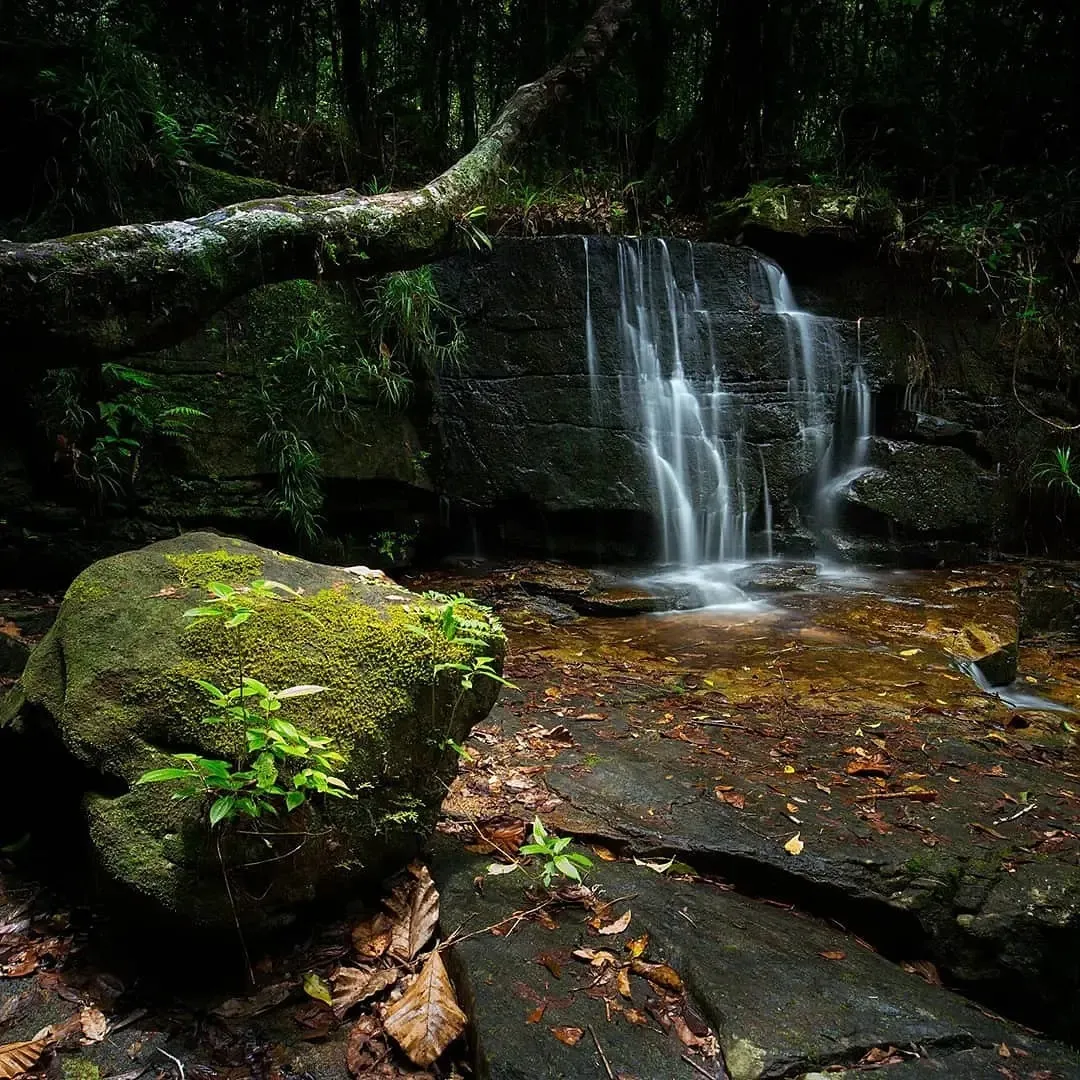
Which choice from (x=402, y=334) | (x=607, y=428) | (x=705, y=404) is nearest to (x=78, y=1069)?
(x=402, y=334)

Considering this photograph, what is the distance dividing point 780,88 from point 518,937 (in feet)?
39.6

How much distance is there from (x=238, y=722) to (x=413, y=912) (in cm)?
74

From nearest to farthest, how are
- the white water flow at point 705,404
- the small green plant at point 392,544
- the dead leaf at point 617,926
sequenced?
the dead leaf at point 617,926
the small green plant at point 392,544
the white water flow at point 705,404

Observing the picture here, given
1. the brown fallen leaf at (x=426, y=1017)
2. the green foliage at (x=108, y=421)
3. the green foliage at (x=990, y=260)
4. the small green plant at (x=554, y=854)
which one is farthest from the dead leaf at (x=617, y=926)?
the green foliage at (x=990, y=260)

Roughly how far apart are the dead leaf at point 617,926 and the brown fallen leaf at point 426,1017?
447mm

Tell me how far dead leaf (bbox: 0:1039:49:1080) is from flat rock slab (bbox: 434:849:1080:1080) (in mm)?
945

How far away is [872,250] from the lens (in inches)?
338

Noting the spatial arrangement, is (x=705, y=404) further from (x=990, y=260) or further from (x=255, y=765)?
(x=255, y=765)

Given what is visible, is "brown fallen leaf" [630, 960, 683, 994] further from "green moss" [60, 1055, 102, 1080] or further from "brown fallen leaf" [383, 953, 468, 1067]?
"green moss" [60, 1055, 102, 1080]

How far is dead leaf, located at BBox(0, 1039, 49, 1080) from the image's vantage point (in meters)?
1.58

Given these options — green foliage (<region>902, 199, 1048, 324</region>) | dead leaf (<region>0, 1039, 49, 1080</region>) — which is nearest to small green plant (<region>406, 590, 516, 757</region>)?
dead leaf (<region>0, 1039, 49, 1080</region>)

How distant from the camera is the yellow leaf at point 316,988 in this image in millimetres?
1806

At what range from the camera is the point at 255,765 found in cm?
169

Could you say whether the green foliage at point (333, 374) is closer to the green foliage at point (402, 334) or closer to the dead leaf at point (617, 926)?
the green foliage at point (402, 334)
